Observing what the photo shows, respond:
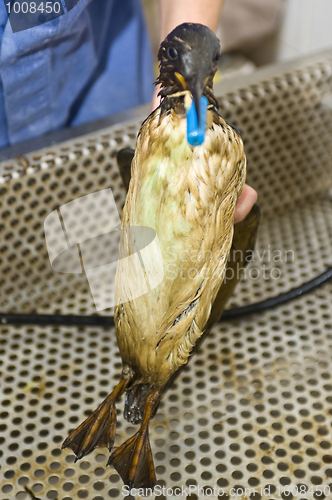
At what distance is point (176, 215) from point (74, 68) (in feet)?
1.01

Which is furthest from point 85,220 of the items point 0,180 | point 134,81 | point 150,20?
point 150,20

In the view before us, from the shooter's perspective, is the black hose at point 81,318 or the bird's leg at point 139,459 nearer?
the bird's leg at point 139,459

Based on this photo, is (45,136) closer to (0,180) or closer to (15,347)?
(0,180)

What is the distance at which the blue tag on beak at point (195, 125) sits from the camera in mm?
199

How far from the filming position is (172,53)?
0.20 metres

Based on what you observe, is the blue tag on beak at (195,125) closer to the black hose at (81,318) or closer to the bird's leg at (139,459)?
the bird's leg at (139,459)

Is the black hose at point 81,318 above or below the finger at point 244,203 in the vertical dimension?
below

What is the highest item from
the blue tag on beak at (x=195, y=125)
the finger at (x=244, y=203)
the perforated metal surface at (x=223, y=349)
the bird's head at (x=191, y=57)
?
the bird's head at (x=191, y=57)

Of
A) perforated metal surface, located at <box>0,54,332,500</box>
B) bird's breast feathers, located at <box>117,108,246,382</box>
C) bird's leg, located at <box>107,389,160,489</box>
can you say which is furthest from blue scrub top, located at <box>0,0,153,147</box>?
bird's leg, located at <box>107,389,160,489</box>

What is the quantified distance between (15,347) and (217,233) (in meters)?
0.27

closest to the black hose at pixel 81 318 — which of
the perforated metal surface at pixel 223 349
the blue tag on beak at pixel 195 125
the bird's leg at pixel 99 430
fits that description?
the perforated metal surface at pixel 223 349

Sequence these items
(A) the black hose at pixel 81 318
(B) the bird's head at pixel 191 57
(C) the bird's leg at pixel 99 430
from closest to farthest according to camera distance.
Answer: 1. (B) the bird's head at pixel 191 57
2. (C) the bird's leg at pixel 99 430
3. (A) the black hose at pixel 81 318

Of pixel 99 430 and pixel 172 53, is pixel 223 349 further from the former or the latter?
pixel 172 53

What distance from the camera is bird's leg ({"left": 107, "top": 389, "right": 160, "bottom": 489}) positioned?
0.94ft
